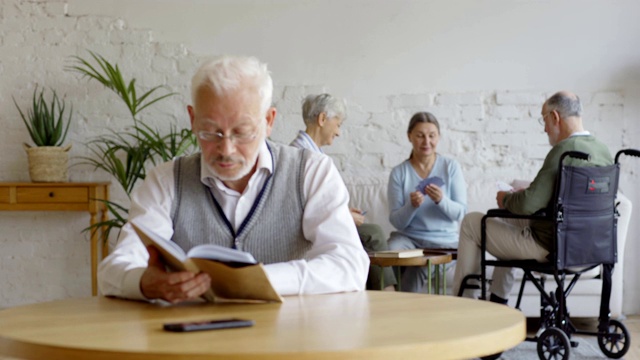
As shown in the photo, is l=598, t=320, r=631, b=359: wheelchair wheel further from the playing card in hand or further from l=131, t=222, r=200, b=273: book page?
l=131, t=222, r=200, b=273: book page

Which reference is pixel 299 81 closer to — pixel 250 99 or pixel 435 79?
pixel 435 79

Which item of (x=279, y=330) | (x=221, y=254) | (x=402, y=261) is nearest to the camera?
(x=279, y=330)

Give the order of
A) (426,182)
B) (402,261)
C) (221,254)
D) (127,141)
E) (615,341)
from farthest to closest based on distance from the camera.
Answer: (127,141), (426,182), (615,341), (402,261), (221,254)

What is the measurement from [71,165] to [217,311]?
477cm

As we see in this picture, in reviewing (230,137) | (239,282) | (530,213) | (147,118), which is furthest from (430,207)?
(239,282)

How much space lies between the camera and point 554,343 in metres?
4.41

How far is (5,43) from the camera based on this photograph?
6320mm

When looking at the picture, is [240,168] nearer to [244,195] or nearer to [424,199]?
[244,195]

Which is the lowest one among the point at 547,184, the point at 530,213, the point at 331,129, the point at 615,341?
the point at 615,341

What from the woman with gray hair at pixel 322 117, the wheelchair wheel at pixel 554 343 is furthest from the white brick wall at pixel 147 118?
the wheelchair wheel at pixel 554 343

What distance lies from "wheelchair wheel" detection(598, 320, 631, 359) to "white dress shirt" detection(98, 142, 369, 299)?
9.27 ft

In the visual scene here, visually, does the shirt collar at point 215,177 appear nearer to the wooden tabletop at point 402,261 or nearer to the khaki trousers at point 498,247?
the wooden tabletop at point 402,261

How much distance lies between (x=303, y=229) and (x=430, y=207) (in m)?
3.38

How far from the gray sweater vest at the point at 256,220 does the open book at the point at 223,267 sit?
0.33m
